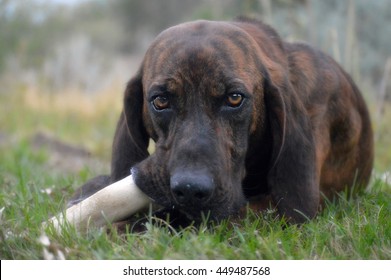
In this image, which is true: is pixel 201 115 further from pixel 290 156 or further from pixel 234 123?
pixel 290 156

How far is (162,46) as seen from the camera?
14.2 ft

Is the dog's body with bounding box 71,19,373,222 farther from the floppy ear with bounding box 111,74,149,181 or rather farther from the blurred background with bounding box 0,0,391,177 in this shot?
the blurred background with bounding box 0,0,391,177

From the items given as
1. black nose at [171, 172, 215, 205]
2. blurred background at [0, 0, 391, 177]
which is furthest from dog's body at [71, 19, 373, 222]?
blurred background at [0, 0, 391, 177]

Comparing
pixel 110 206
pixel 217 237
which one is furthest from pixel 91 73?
pixel 217 237

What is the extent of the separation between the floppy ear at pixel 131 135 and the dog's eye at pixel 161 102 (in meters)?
0.53

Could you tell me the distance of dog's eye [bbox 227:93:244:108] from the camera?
13.3 feet

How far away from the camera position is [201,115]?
3.96 metres

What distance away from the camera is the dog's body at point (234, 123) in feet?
12.7

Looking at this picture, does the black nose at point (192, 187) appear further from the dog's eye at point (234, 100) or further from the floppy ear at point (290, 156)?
the floppy ear at point (290, 156)

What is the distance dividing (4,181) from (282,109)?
2.57 metres

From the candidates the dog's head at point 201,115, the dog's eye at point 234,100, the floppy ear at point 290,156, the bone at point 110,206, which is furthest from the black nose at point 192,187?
the floppy ear at point 290,156

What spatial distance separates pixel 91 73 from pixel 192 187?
553 inches
